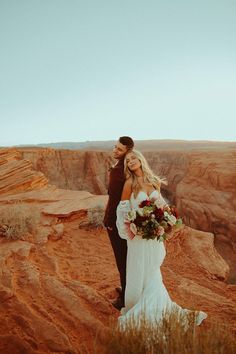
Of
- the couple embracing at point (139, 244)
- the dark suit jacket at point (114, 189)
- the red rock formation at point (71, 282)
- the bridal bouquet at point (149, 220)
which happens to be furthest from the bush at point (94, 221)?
the bridal bouquet at point (149, 220)

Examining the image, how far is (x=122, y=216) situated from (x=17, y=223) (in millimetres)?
3551

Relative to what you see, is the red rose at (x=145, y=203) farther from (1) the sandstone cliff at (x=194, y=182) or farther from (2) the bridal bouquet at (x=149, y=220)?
(1) the sandstone cliff at (x=194, y=182)

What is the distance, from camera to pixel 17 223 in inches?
251

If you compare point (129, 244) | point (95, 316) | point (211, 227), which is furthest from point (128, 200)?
point (211, 227)

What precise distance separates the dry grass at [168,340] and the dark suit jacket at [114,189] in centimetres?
165

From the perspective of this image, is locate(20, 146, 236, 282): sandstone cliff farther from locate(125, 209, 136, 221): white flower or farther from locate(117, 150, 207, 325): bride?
locate(125, 209, 136, 221): white flower

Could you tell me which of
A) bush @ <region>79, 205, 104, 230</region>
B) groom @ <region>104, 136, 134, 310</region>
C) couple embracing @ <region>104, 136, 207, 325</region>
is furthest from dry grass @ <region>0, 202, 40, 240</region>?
couple embracing @ <region>104, 136, 207, 325</region>

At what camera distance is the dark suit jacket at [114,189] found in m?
3.73

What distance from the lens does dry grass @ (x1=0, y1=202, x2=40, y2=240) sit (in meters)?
6.17

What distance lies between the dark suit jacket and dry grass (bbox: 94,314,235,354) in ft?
5.40

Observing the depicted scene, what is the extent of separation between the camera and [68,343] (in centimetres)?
314

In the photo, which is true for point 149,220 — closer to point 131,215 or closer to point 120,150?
point 131,215

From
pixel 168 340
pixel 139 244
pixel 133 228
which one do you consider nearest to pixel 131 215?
pixel 133 228

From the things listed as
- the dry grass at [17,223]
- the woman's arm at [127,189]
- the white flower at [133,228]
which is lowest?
the dry grass at [17,223]
